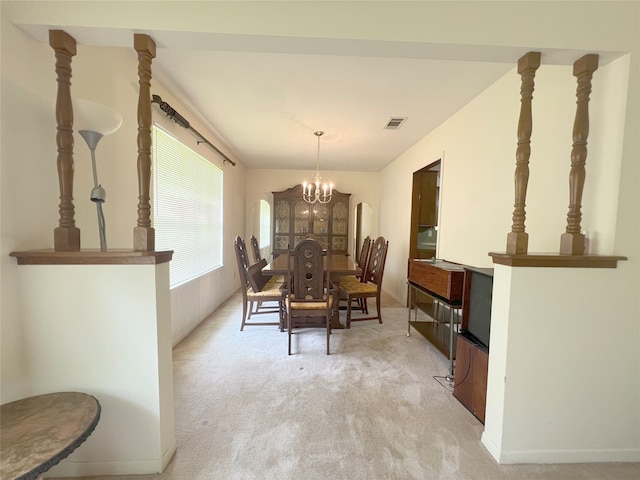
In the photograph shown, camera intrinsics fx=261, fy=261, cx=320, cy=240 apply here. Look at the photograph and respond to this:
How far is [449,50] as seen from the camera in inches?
53.7

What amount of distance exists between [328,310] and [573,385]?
1.81 m

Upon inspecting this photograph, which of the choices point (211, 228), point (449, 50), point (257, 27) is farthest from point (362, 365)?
point (211, 228)

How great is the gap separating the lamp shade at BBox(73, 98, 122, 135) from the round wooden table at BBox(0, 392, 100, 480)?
130cm

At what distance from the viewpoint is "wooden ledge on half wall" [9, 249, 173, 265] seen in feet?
3.93

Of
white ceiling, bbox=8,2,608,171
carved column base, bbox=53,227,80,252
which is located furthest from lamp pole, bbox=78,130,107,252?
white ceiling, bbox=8,2,608,171

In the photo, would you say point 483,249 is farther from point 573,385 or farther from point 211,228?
point 211,228

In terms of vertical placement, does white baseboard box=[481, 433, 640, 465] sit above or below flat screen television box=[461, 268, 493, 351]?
below

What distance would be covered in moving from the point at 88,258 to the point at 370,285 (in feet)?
9.86

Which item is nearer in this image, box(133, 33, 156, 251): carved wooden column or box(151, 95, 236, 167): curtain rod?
box(133, 33, 156, 251): carved wooden column

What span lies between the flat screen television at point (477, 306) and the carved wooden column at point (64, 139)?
2414mm

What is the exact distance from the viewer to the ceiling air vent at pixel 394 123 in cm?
300

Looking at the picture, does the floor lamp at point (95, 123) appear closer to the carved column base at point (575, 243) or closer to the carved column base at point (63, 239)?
the carved column base at point (63, 239)

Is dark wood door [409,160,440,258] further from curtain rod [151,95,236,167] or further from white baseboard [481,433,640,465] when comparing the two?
curtain rod [151,95,236,167]

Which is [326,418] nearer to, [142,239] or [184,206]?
[142,239]
